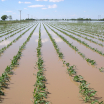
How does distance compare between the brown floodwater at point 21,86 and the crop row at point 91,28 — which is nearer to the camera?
the brown floodwater at point 21,86

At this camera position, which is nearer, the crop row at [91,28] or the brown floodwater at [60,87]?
the brown floodwater at [60,87]

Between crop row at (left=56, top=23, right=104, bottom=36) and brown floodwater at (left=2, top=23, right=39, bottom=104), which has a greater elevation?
crop row at (left=56, top=23, right=104, bottom=36)

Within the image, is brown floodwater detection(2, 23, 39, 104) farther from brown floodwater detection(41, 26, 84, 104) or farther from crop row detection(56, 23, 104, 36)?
crop row detection(56, 23, 104, 36)

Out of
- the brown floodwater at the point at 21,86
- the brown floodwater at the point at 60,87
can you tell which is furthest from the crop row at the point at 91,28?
the brown floodwater at the point at 21,86

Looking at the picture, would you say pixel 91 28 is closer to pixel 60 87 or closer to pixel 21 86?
pixel 60 87

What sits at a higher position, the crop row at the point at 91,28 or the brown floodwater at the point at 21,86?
the crop row at the point at 91,28

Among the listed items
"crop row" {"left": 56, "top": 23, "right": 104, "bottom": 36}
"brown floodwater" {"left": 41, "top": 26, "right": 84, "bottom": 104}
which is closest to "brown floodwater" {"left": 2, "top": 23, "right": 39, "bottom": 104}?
"brown floodwater" {"left": 41, "top": 26, "right": 84, "bottom": 104}

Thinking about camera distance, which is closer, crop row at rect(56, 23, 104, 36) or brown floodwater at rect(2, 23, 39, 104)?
brown floodwater at rect(2, 23, 39, 104)

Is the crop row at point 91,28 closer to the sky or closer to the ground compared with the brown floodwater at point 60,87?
closer to the sky

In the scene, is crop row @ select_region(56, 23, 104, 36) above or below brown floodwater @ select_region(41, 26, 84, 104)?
above

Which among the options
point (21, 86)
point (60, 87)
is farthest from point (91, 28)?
point (21, 86)

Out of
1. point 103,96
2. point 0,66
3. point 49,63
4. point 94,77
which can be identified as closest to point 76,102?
point 103,96

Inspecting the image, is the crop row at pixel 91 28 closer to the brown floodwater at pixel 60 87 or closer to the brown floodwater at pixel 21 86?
the brown floodwater at pixel 60 87

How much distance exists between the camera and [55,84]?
4.46 meters
